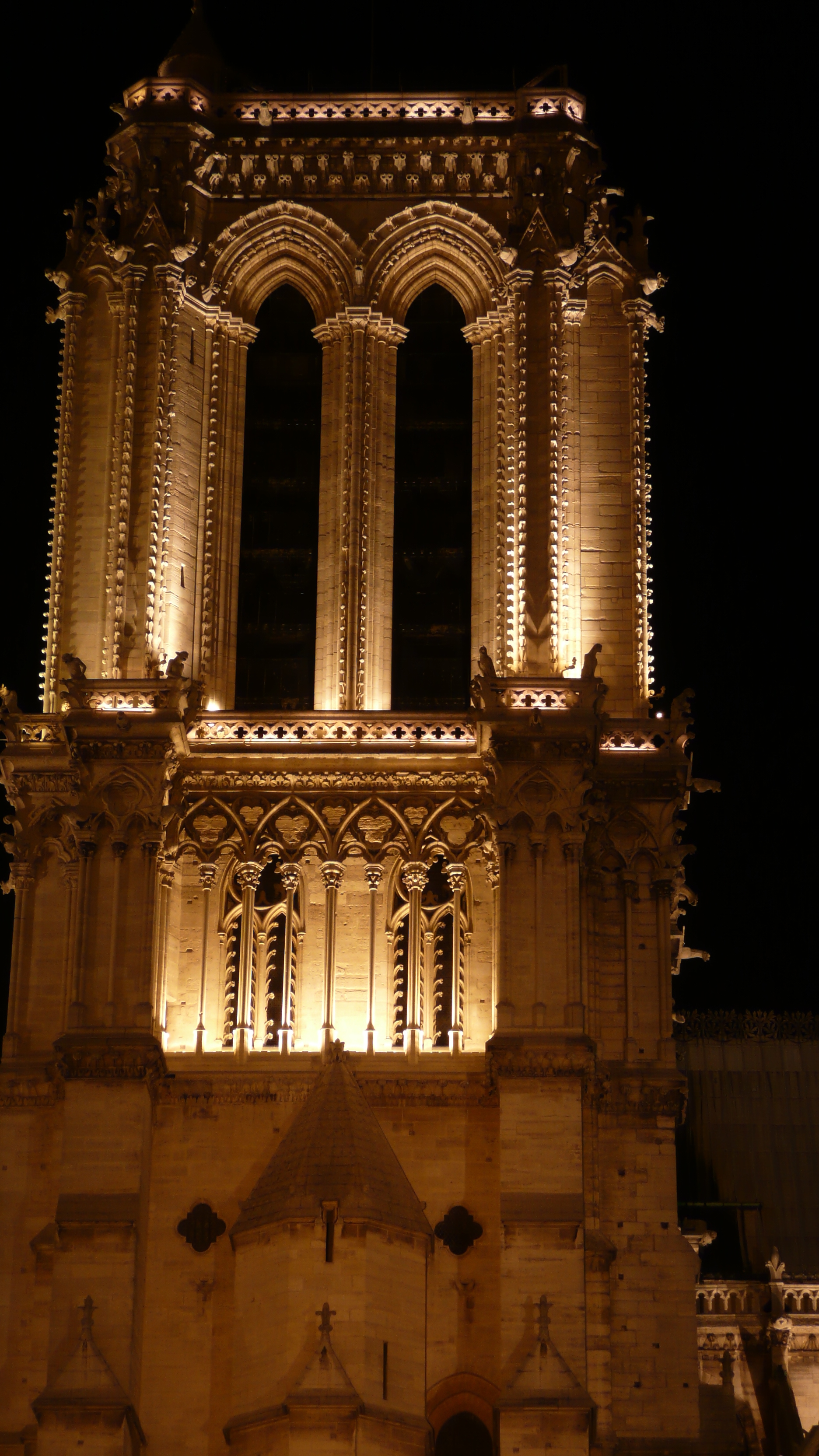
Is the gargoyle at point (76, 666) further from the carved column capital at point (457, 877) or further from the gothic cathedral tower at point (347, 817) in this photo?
the carved column capital at point (457, 877)

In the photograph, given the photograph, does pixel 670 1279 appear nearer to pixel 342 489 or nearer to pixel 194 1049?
pixel 194 1049

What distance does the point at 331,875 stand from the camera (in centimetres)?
4438

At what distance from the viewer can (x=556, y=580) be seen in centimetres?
4600

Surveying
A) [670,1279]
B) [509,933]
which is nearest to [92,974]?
[509,933]

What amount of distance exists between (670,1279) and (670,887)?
5226 mm

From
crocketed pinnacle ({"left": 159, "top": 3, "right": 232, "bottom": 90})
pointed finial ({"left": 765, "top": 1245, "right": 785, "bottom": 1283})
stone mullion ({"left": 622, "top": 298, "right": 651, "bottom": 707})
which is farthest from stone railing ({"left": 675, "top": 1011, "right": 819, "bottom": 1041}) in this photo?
crocketed pinnacle ({"left": 159, "top": 3, "right": 232, "bottom": 90})

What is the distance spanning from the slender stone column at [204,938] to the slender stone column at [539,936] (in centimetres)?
429

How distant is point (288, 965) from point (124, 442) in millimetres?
7854

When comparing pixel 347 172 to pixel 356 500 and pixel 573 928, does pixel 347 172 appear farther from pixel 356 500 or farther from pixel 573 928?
pixel 573 928

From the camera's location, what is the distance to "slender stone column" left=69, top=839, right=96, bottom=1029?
42844 millimetres

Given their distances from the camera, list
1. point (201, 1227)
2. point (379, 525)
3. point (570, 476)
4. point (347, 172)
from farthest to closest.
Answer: point (347, 172) → point (379, 525) → point (570, 476) → point (201, 1227)

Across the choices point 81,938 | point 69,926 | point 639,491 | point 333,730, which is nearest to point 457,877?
point 333,730

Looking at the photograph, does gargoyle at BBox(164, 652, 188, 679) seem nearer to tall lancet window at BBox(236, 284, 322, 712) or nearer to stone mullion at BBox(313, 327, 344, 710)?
tall lancet window at BBox(236, 284, 322, 712)

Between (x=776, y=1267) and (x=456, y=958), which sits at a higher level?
(x=456, y=958)
